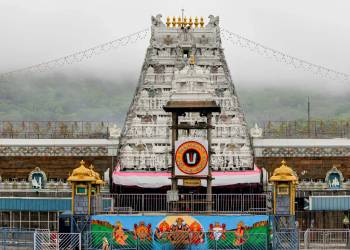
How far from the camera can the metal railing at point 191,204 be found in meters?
51.9

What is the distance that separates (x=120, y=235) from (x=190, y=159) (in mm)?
6058

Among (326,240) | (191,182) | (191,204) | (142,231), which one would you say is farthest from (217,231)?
(326,240)

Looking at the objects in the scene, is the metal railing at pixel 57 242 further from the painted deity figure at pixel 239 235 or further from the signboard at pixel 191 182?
the painted deity figure at pixel 239 235

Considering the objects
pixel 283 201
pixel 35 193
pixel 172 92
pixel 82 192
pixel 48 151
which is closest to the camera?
pixel 283 201

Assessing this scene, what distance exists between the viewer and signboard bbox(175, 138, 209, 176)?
52375 mm

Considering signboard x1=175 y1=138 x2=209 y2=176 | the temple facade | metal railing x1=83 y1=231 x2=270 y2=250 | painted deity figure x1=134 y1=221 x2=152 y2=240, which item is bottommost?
metal railing x1=83 y1=231 x2=270 y2=250

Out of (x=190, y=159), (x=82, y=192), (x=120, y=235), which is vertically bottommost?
(x=120, y=235)

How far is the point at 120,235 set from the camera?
4972 cm

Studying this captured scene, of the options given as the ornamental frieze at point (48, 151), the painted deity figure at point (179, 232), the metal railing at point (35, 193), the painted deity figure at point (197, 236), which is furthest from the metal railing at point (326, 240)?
the ornamental frieze at point (48, 151)

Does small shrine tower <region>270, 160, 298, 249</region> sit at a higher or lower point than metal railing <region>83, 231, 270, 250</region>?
higher

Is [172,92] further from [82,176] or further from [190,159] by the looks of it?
[82,176]

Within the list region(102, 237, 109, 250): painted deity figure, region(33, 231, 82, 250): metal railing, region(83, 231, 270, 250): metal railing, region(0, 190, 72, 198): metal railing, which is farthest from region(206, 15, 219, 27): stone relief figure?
region(102, 237, 109, 250): painted deity figure

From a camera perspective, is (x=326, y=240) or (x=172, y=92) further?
(x=172, y=92)

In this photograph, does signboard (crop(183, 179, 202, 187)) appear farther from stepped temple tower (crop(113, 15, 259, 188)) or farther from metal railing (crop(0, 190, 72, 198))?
metal railing (crop(0, 190, 72, 198))
